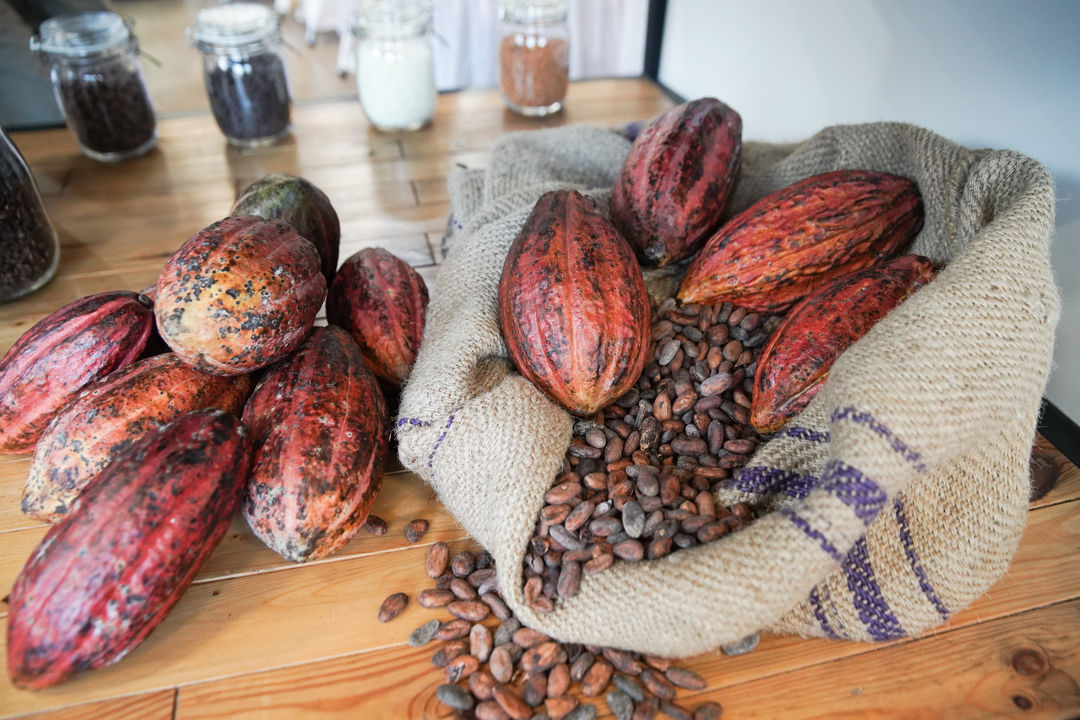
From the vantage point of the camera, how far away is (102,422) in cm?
98

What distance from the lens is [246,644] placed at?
36.9 inches

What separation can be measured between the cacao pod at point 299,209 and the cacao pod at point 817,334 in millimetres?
758

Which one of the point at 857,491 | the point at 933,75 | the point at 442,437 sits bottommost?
the point at 442,437

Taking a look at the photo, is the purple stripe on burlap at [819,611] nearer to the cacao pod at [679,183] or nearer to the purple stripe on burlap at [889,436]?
the purple stripe on burlap at [889,436]

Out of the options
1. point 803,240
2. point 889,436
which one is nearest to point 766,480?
point 889,436

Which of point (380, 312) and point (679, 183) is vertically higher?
point (679, 183)

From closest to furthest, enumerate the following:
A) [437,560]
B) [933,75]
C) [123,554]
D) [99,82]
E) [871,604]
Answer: [123,554], [871,604], [437,560], [933,75], [99,82]

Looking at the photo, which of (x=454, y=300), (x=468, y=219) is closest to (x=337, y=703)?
(x=454, y=300)

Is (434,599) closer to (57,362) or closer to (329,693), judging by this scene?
(329,693)

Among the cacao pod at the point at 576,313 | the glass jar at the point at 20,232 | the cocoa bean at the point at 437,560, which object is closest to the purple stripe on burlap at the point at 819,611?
the cacao pod at the point at 576,313

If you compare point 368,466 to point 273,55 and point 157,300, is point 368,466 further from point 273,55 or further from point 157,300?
point 273,55

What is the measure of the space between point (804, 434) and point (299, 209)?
921 mm

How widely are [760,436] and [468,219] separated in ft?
2.26

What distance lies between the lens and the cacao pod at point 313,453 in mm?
941
